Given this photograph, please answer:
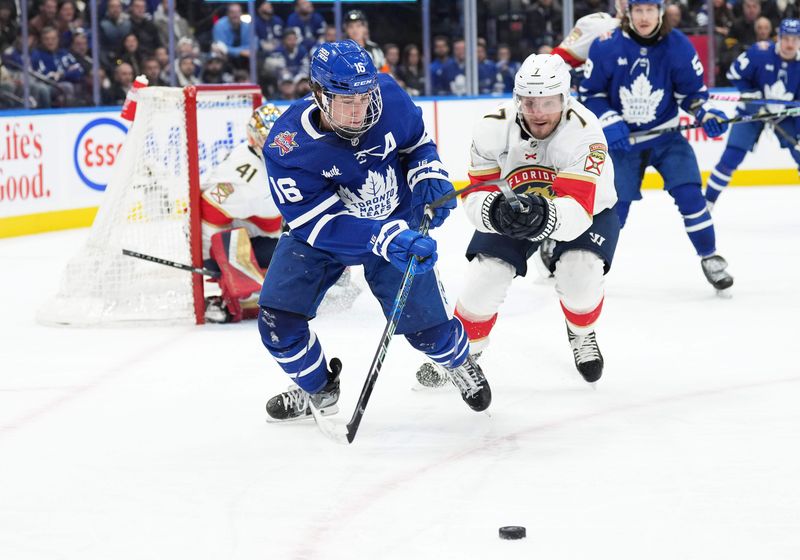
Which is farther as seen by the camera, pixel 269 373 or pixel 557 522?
pixel 269 373

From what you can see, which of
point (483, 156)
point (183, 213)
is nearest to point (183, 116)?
point (183, 213)

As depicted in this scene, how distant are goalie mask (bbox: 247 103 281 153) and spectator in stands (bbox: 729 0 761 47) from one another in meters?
5.56

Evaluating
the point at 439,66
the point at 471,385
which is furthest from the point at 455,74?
the point at 471,385

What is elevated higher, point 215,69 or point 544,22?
point 544,22

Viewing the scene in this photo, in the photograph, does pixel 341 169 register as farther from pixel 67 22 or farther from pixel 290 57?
pixel 290 57

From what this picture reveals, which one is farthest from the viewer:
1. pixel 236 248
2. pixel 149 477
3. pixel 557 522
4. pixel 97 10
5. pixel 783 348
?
pixel 97 10

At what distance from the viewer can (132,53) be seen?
7941 millimetres

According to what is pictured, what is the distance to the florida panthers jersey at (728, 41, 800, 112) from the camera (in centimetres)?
649

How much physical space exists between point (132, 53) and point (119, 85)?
0.26 m

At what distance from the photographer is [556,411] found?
3072 millimetres

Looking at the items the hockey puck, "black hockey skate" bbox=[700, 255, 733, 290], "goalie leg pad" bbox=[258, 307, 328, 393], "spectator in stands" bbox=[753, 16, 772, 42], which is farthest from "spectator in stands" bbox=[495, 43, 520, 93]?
the hockey puck

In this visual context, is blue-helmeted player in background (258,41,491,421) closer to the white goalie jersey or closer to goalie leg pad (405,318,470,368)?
goalie leg pad (405,318,470,368)

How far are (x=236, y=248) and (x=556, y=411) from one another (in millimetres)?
1670

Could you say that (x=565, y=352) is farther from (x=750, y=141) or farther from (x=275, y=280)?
(x=750, y=141)
